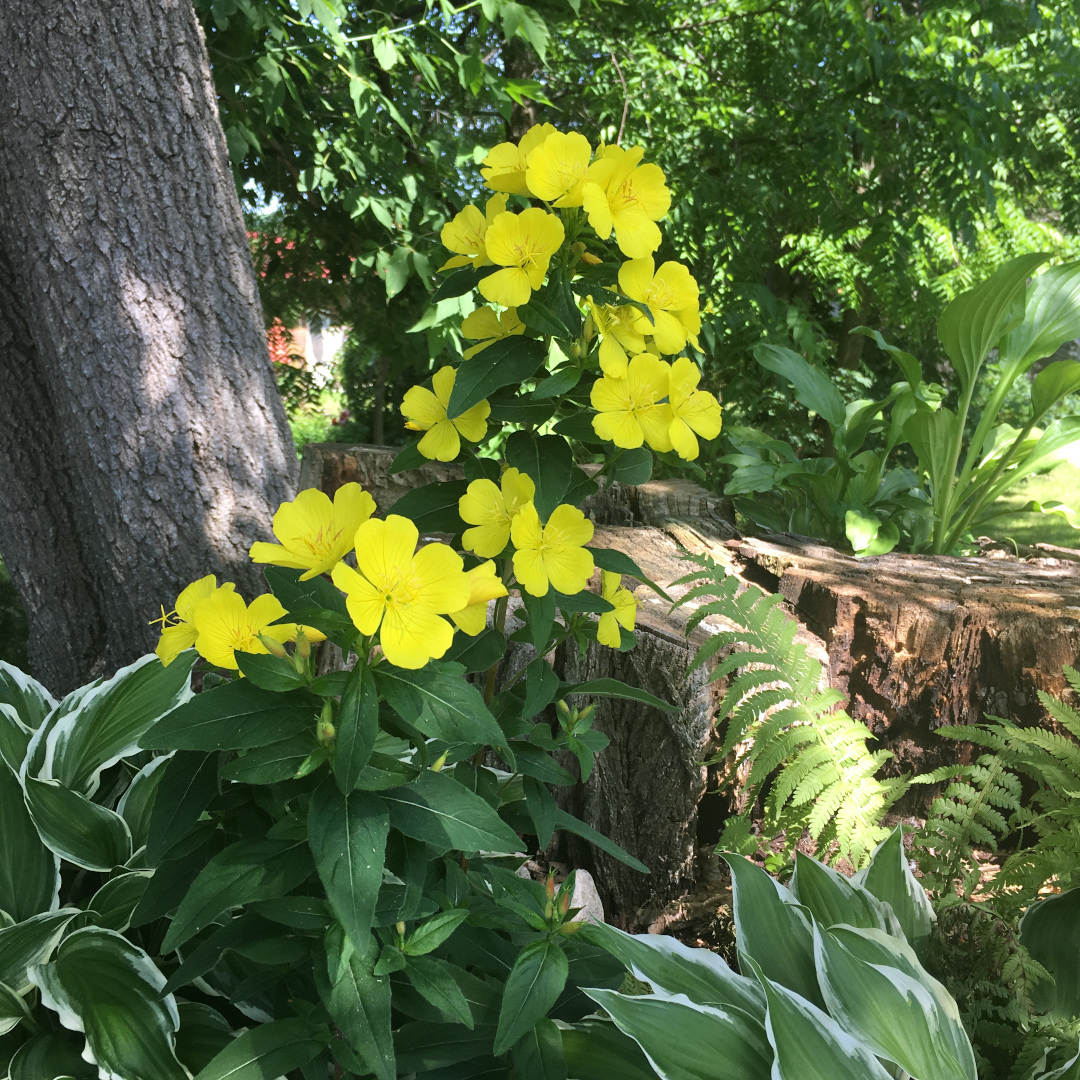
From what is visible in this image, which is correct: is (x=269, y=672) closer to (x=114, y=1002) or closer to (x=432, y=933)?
(x=432, y=933)

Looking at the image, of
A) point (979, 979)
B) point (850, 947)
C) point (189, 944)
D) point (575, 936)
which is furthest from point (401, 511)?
point (979, 979)

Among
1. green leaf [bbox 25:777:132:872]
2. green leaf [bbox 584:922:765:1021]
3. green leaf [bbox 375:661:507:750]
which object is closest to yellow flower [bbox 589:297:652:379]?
green leaf [bbox 375:661:507:750]

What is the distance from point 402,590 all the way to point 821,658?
144cm

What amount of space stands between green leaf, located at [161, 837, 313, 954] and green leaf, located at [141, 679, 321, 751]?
123mm

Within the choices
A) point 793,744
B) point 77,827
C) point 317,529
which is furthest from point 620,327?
point 77,827

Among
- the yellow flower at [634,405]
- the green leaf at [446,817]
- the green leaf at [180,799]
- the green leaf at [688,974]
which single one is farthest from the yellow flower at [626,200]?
the green leaf at [688,974]

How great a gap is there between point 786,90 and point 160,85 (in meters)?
3.12

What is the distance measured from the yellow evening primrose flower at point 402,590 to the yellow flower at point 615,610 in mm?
274

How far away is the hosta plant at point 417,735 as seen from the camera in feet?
2.61

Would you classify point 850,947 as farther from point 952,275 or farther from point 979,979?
point 952,275

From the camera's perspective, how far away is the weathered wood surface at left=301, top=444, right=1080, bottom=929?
1.76m

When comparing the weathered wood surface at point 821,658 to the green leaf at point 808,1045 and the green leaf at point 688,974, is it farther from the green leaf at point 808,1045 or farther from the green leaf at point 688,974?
the green leaf at point 808,1045

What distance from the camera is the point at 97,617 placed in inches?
81.2

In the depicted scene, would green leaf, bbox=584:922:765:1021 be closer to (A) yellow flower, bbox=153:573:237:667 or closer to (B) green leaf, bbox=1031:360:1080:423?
(A) yellow flower, bbox=153:573:237:667
